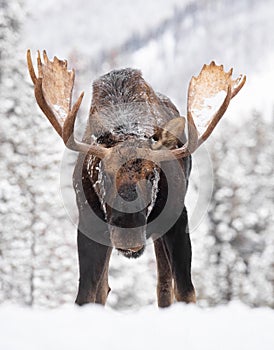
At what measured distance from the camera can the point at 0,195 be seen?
1773cm

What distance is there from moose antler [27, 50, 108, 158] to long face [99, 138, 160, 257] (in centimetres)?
25

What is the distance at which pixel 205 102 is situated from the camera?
235 inches

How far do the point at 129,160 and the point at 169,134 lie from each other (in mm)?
651

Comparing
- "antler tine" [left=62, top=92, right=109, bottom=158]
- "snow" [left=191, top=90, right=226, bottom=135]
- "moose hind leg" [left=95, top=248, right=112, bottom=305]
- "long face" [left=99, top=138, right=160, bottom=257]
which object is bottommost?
"moose hind leg" [left=95, top=248, right=112, bottom=305]

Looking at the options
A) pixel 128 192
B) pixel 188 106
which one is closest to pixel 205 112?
pixel 188 106

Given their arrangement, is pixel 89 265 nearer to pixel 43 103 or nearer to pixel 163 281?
pixel 163 281

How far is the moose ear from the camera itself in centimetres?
542

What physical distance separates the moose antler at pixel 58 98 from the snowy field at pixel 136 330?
1.54 metres

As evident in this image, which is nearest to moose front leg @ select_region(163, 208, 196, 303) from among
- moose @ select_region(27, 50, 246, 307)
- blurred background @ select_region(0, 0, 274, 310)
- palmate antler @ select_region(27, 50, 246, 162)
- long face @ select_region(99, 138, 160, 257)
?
moose @ select_region(27, 50, 246, 307)

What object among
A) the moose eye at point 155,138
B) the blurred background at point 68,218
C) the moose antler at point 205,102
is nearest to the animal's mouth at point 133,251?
the moose antler at point 205,102

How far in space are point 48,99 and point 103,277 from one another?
176cm

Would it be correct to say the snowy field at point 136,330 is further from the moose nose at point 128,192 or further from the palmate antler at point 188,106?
the palmate antler at point 188,106

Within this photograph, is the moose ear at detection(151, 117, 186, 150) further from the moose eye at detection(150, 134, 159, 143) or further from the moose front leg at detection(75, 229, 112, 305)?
the moose front leg at detection(75, 229, 112, 305)

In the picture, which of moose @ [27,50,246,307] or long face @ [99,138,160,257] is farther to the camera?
moose @ [27,50,246,307]
